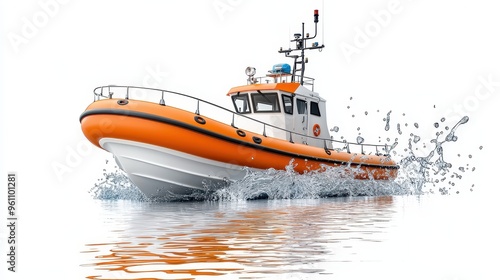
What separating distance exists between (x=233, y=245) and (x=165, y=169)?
675 centimetres

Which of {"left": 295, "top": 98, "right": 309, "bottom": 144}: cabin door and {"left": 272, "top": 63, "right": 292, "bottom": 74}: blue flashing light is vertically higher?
{"left": 272, "top": 63, "right": 292, "bottom": 74}: blue flashing light

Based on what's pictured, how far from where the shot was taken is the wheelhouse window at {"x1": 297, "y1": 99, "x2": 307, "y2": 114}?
15.4 meters

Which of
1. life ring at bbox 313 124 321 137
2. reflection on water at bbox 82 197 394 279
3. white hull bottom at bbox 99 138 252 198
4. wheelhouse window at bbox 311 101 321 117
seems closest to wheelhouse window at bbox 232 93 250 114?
wheelhouse window at bbox 311 101 321 117

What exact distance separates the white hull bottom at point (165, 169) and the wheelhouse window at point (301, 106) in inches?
142

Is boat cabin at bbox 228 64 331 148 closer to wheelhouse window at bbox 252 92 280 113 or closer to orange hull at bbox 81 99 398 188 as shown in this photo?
wheelhouse window at bbox 252 92 280 113

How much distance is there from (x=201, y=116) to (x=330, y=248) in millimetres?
7294

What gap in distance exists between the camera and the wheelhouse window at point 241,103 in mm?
15211

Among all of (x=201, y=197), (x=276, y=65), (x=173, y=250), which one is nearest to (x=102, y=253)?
(x=173, y=250)

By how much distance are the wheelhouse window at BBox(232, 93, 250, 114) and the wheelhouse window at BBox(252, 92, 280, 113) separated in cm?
23

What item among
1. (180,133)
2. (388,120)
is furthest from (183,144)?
(388,120)

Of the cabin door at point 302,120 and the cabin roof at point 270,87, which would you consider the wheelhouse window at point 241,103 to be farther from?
the cabin door at point 302,120

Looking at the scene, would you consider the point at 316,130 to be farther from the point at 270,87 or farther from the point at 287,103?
the point at 270,87

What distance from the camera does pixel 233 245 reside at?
5.18m

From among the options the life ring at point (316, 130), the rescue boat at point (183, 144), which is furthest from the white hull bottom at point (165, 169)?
the life ring at point (316, 130)
